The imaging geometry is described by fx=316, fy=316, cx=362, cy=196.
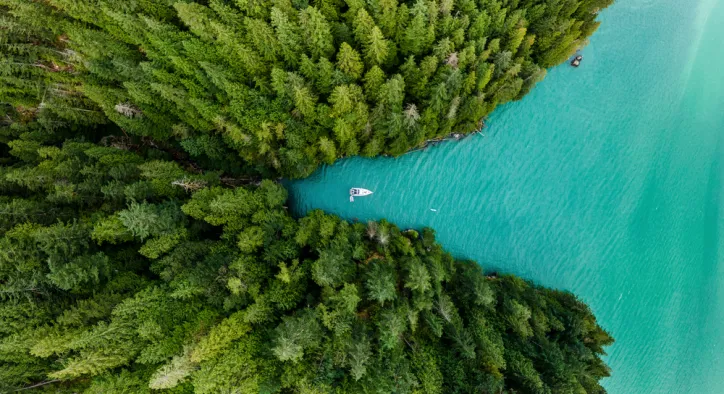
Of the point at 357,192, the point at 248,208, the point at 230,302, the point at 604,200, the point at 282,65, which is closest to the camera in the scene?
the point at 230,302

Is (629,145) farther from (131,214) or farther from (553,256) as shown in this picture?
(131,214)

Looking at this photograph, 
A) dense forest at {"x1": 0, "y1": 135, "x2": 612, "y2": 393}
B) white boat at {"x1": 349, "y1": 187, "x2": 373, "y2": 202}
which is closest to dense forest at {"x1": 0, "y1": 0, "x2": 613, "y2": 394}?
dense forest at {"x1": 0, "y1": 135, "x2": 612, "y2": 393}

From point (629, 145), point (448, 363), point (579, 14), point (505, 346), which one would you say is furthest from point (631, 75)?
point (448, 363)

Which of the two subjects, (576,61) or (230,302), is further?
(576,61)

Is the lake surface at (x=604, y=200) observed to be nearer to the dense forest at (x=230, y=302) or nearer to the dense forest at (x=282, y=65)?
the dense forest at (x=282, y=65)

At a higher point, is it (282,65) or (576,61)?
(576,61)

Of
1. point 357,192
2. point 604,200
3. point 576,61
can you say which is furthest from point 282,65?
point 604,200

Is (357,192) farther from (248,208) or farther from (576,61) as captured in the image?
(576,61)
